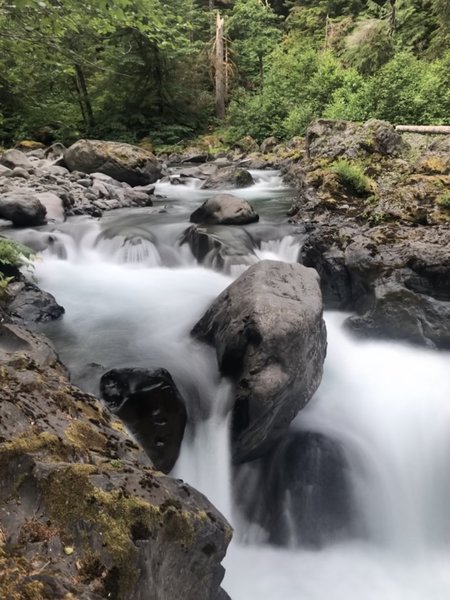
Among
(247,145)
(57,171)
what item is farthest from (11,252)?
(247,145)

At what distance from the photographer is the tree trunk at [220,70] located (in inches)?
1047

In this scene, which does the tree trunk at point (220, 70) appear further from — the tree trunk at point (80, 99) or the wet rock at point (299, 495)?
the wet rock at point (299, 495)

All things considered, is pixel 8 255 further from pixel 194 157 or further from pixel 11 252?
pixel 194 157

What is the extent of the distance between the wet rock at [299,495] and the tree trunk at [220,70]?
26524 millimetres

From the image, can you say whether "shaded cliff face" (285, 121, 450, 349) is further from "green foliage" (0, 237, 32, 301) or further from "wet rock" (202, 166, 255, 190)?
"wet rock" (202, 166, 255, 190)

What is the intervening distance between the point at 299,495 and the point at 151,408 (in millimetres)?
1695

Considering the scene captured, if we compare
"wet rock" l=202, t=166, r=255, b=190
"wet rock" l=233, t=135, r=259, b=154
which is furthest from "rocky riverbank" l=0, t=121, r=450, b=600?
"wet rock" l=233, t=135, r=259, b=154

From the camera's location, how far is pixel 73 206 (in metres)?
11.5

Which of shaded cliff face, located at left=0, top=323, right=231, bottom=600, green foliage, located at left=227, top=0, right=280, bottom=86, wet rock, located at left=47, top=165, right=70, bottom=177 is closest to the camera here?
shaded cliff face, located at left=0, top=323, right=231, bottom=600

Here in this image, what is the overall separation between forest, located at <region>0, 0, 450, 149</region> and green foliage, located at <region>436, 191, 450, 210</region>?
5938 mm

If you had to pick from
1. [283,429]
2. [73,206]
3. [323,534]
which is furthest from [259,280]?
[73,206]

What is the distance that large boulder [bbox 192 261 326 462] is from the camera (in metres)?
4.18

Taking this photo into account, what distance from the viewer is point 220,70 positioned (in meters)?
27.1

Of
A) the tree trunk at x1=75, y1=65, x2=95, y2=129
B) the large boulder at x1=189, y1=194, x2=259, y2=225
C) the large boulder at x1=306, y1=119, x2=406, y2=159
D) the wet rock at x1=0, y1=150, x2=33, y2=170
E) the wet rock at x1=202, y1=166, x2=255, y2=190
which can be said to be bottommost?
the wet rock at x1=202, y1=166, x2=255, y2=190
